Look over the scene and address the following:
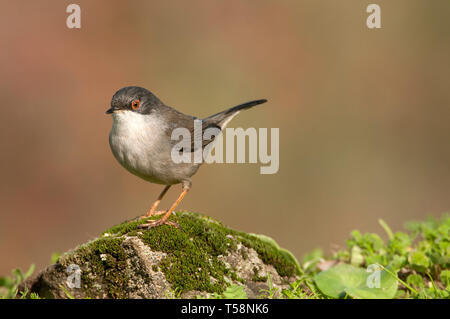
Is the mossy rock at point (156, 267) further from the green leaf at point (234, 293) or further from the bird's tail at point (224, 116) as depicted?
the bird's tail at point (224, 116)

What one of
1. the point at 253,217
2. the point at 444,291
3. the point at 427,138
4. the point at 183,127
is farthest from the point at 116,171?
the point at 444,291

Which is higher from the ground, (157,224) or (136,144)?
(136,144)

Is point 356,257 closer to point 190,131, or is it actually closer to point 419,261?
point 419,261

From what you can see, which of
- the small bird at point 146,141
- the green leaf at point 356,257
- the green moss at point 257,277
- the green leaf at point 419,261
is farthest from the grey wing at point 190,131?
the green leaf at point 419,261

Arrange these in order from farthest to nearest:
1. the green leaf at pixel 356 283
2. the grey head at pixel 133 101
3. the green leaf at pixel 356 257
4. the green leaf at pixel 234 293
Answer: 1. the green leaf at pixel 356 257
2. the grey head at pixel 133 101
3. the green leaf at pixel 356 283
4. the green leaf at pixel 234 293

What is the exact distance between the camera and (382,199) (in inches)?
425

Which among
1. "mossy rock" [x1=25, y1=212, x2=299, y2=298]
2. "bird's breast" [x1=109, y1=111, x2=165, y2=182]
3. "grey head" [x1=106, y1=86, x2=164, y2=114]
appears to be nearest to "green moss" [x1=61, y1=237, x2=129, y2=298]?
"mossy rock" [x1=25, y1=212, x2=299, y2=298]

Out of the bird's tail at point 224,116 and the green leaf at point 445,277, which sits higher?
the bird's tail at point 224,116

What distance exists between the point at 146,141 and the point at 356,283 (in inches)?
86.9

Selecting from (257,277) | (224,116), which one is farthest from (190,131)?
(257,277)

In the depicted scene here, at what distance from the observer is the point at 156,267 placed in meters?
3.76

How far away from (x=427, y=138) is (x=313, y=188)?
3.00 metres

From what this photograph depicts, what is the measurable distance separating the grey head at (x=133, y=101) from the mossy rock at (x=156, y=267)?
1.16m

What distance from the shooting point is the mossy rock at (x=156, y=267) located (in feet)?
12.3
